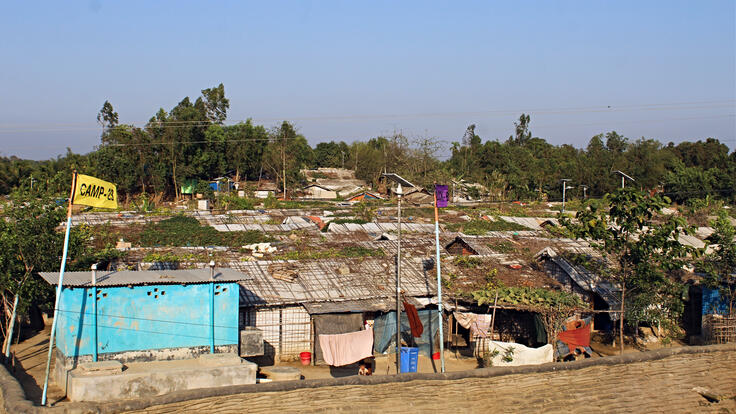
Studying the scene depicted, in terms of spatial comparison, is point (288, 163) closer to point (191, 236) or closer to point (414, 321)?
point (191, 236)

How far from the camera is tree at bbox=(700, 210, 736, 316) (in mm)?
15688

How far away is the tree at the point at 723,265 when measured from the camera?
51.5 ft

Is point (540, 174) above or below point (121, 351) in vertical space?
above

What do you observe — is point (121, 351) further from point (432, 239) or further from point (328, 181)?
point (328, 181)

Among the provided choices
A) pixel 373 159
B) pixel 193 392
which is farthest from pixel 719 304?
pixel 373 159

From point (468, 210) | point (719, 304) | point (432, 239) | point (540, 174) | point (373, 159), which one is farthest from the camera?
point (373, 159)

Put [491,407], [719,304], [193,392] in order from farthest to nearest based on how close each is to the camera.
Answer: [719,304], [491,407], [193,392]

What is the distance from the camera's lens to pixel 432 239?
2122 cm

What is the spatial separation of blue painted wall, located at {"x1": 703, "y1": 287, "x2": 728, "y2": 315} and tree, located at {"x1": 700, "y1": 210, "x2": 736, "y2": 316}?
0.16m

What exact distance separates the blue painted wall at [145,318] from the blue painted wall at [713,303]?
12190 mm

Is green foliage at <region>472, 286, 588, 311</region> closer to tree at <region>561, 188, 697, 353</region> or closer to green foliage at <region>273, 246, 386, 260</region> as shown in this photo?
tree at <region>561, 188, 697, 353</region>

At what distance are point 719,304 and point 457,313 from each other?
23.4 feet

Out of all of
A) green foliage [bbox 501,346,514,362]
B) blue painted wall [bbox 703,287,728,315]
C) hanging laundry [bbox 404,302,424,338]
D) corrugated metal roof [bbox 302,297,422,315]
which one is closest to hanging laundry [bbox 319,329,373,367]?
hanging laundry [bbox 404,302,424,338]

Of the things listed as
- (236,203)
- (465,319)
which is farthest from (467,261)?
(236,203)
